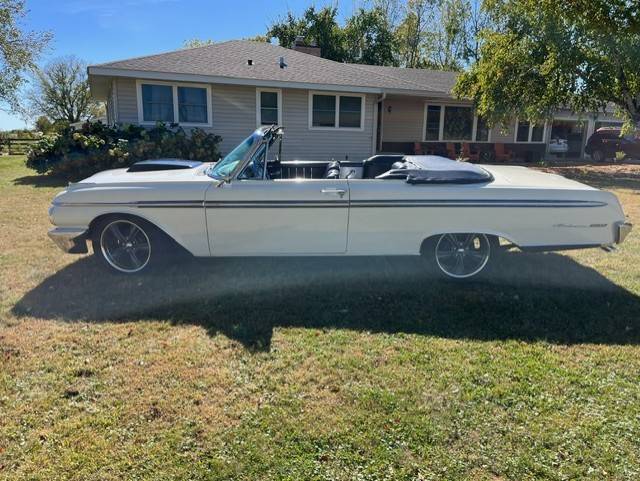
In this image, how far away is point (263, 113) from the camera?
605 inches

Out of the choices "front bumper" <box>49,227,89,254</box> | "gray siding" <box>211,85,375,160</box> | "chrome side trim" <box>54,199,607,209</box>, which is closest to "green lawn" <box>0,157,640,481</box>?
"front bumper" <box>49,227,89,254</box>

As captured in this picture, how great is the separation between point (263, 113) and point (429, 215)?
38.7 ft

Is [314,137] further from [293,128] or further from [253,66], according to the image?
[253,66]

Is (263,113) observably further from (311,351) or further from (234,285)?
(311,351)

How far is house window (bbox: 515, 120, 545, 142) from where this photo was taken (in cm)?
2311

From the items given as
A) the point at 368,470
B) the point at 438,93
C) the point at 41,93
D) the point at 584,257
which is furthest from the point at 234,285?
the point at 41,93

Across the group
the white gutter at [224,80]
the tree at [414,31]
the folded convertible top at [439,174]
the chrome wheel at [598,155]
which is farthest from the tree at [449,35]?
the folded convertible top at [439,174]

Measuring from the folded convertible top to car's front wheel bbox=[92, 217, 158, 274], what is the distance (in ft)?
7.89

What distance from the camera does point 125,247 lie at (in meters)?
4.95

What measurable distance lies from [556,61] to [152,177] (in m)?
16.1

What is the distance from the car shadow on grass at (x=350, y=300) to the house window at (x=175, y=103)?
9.85m

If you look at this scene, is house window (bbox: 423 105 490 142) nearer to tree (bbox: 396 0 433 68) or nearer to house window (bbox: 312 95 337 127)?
house window (bbox: 312 95 337 127)

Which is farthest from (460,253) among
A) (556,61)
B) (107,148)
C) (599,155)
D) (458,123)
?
(599,155)

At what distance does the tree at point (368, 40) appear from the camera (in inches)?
1603
